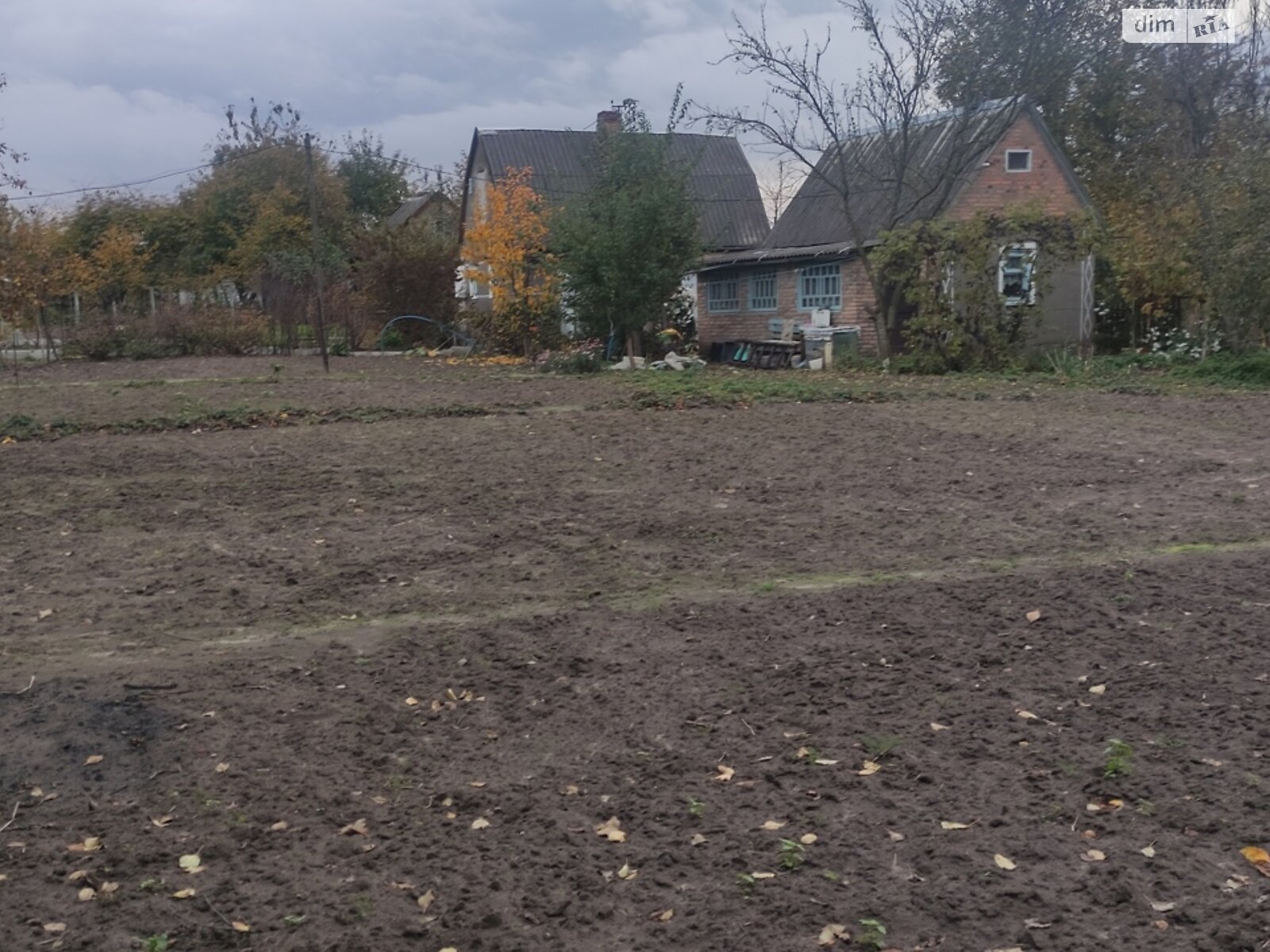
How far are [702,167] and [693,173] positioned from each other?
2.25 meters

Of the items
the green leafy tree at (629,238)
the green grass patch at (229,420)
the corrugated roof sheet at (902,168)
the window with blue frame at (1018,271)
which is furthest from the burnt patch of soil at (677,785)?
the corrugated roof sheet at (902,168)

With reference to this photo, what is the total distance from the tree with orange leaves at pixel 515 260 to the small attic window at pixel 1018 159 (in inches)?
361

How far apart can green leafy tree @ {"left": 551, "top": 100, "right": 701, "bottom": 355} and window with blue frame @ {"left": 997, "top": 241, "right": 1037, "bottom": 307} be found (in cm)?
607

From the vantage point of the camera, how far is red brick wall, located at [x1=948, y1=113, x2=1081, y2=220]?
78.5 ft

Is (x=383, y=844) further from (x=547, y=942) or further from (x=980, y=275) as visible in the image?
(x=980, y=275)

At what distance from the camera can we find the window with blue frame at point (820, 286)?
2420 centimetres

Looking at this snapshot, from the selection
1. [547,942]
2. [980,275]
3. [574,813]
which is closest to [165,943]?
[547,942]

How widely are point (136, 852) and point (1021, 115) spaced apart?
2336cm

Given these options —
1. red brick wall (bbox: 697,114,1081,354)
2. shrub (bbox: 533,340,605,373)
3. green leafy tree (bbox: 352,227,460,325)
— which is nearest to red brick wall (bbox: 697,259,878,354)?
red brick wall (bbox: 697,114,1081,354)

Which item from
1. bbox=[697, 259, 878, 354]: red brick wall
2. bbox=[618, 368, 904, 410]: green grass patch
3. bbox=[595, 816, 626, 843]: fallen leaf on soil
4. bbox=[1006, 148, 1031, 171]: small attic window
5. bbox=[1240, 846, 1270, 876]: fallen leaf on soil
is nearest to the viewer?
bbox=[1240, 846, 1270, 876]: fallen leaf on soil

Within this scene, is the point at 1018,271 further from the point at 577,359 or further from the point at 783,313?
the point at 783,313

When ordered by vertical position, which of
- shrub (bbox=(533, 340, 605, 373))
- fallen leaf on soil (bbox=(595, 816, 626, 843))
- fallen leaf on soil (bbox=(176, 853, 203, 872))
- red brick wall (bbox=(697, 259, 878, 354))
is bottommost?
fallen leaf on soil (bbox=(595, 816, 626, 843))

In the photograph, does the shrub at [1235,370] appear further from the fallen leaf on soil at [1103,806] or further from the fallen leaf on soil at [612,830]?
the fallen leaf on soil at [612,830]

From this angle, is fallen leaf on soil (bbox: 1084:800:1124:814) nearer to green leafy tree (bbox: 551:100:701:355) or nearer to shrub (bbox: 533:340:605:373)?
shrub (bbox: 533:340:605:373)
